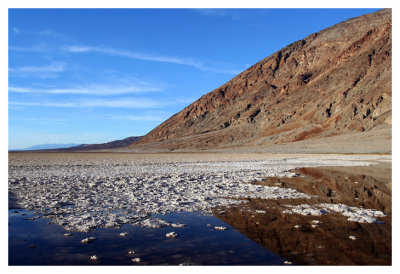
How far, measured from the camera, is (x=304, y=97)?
87.6 m

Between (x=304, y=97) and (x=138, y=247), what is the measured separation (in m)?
87.6

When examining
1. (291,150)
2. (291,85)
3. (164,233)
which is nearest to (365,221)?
(164,233)

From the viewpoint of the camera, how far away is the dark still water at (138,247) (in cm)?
534

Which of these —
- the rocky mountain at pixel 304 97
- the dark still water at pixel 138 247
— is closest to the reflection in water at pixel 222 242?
the dark still water at pixel 138 247

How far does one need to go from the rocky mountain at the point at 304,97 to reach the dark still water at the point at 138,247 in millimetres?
62826

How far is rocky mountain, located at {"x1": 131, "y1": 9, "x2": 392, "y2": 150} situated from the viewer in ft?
229

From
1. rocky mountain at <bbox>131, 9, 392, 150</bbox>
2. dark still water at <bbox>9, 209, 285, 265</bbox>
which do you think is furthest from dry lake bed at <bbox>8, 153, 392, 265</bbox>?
rocky mountain at <bbox>131, 9, 392, 150</bbox>

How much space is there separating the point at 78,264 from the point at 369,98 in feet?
242

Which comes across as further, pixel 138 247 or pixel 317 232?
pixel 317 232

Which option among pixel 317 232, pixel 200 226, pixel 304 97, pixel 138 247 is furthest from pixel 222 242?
pixel 304 97

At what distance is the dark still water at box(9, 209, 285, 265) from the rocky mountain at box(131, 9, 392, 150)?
62.8 metres

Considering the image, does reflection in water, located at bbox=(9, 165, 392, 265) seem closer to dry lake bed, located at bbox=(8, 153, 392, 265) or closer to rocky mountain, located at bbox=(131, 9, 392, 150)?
dry lake bed, located at bbox=(8, 153, 392, 265)

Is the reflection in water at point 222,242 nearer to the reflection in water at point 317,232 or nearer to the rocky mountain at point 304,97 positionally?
the reflection in water at point 317,232

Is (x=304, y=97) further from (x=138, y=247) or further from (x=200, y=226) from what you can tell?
(x=138, y=247)
